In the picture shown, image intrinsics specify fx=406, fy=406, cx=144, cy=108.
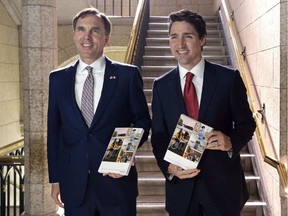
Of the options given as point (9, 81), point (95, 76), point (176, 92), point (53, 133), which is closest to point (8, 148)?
point (9, 81)

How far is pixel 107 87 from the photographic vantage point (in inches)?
90.4

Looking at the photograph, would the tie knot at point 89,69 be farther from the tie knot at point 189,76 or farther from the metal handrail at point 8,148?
the metal handrail at point 8,148

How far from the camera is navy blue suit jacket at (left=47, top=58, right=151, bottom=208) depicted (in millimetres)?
2262

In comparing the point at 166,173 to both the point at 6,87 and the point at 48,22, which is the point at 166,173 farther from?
the point at 6,87

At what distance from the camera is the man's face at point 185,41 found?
6.81 feet

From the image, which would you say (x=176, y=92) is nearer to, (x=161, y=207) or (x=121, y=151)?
(x=121, y=151)

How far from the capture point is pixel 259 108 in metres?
5.16

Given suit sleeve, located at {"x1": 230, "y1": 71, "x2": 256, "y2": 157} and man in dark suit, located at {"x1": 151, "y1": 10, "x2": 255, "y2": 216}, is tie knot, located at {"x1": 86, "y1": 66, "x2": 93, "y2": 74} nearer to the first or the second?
man in dark suit, located at {"x1": 151, "y1": 10, "x2": 255, "y2": 216}

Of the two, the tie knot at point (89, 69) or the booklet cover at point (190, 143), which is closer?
the booklet cover at point (190, 143)

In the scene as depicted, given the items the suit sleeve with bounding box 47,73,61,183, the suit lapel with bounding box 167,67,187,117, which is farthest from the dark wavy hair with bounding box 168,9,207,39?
the suit sleeve with bounding box 47,73,61,183

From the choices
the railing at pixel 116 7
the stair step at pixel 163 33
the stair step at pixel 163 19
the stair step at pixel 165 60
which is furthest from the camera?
the railing at pixel 116 7

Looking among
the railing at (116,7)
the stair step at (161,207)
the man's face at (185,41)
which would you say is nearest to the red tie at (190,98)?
the man's face at (185,41)

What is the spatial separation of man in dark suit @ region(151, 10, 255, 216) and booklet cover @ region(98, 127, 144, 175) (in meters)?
0.15

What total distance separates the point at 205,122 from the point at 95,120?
608mm
